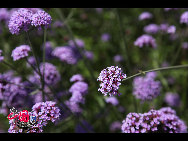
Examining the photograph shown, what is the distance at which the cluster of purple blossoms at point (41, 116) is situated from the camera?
126cm

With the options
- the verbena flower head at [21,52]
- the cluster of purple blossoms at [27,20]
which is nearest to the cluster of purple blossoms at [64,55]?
the verbena flower head at [21,52]

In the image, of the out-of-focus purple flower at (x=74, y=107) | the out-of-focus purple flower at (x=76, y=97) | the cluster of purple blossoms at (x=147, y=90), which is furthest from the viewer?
the cluster of purple blossoms at (x=147, y=90)

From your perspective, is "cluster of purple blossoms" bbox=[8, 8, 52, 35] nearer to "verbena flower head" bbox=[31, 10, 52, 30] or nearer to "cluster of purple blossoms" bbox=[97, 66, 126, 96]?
"verbena flower head" bbox=[31, 10, 52, 30]

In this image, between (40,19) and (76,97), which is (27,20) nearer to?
(40,19)

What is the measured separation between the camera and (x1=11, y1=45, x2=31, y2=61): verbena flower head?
1.86 metres

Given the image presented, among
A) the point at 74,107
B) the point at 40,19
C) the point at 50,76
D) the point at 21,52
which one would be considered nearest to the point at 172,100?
the point at 74,107

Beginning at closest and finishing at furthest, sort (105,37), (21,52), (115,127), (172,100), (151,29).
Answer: (21,52), (115,127), (172,100), (151,29), (105,37)

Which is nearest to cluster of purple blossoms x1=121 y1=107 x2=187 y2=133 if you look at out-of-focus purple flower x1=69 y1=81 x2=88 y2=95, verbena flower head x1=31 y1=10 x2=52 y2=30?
out-of-focus purple flower x1=69 y1=81 x2=88 y2=95

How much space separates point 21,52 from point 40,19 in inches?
20.2

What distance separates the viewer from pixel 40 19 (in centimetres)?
149

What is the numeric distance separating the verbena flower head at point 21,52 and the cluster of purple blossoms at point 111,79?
0.90m

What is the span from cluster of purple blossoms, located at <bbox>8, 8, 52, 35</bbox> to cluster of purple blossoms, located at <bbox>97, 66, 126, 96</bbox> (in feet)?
1.98

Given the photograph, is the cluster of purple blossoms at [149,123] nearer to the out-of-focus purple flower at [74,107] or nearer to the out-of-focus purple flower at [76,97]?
the out-of-focus purple flower at [76,97]
